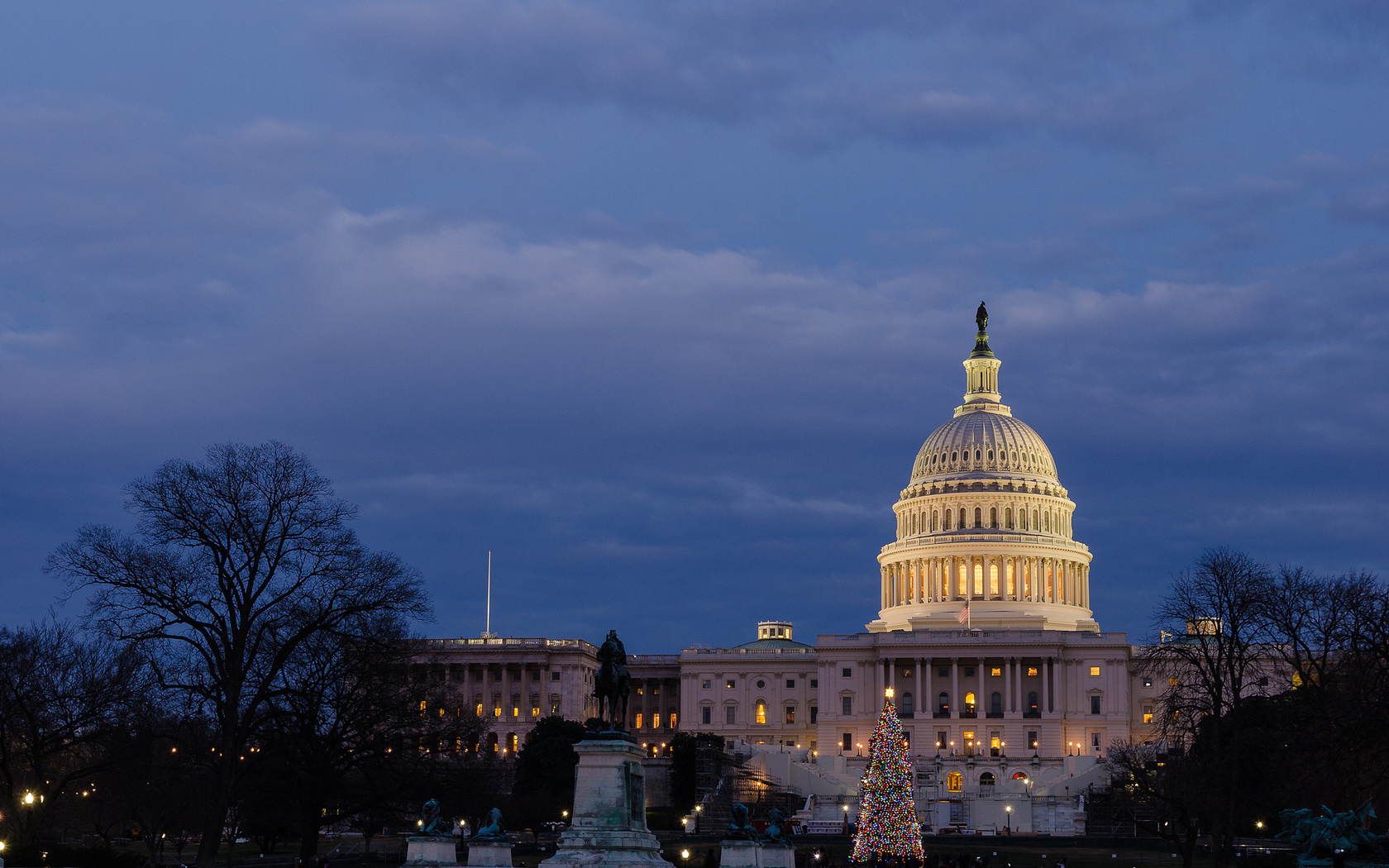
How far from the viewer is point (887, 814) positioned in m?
72.7

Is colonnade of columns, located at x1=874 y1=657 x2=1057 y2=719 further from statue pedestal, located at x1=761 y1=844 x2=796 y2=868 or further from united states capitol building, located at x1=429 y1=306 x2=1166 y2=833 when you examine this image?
statue pedestal, located at x1=761 y1=844 x2=796 y2=868

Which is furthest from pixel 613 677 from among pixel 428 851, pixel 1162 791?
pixel 1162 791

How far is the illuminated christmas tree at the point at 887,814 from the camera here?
234 feet

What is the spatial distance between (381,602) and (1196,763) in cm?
3388

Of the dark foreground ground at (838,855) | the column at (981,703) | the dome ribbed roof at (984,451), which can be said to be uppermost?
the dome ribbed roof at (984,451)

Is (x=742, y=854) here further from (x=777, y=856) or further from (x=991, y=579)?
(x=991, y=579)

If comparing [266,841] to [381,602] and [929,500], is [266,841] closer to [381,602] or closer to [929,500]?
[381,602]

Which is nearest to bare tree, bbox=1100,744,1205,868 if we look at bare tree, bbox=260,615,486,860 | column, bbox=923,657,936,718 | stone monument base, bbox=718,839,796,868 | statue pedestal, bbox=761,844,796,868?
column, bbox=923,657,936,718

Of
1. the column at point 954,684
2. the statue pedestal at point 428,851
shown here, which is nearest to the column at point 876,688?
the column at point 954,684

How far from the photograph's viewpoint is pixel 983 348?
622 feet

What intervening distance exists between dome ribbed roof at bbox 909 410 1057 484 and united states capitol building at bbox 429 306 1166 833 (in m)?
0.19

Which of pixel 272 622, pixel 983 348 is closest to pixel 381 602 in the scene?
pixel 272 622

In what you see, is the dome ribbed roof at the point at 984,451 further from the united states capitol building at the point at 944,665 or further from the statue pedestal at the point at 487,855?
the statue pedestal at the point at 487,855

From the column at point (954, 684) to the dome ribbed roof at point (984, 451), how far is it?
25287 millimetres
